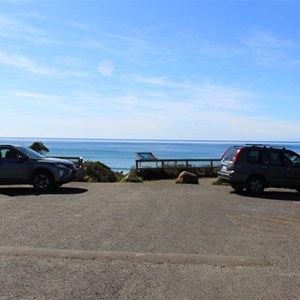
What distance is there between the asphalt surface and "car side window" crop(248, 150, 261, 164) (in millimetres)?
3740

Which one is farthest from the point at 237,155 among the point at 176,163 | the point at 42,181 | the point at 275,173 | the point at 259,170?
the point at 176,163

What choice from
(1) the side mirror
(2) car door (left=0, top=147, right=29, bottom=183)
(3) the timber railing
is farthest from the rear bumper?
(3) the timber railing

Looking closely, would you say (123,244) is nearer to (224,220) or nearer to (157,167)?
(224,220)

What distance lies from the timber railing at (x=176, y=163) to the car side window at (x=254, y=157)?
803 cm

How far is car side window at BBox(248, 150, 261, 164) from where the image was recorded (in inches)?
699

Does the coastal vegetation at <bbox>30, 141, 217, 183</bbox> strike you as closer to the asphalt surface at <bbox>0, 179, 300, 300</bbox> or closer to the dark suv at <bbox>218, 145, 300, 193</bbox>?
the dark suv at <bbox>218, 145, 300, 193</bbox>

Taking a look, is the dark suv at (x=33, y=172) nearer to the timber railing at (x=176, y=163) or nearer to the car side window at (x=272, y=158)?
the car side window at (x=272, y=158)

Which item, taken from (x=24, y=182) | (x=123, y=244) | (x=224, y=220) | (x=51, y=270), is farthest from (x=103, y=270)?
(x=24, y=182)

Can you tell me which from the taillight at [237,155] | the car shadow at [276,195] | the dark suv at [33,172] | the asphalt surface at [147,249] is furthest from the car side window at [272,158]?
the dark suv at [33,172]

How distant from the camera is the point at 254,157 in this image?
58.5ft

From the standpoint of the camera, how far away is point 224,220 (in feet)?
36.4

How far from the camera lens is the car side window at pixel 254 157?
17766mm

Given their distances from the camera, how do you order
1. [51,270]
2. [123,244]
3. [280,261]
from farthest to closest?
[123,244], [280,261], [51,270]

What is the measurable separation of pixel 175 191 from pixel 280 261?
10.6 metres
